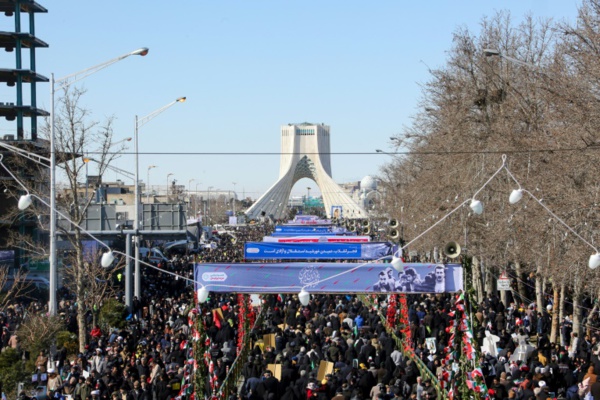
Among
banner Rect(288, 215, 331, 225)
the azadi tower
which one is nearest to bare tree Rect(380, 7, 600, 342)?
banner Rect(288, 215, 331, 225)

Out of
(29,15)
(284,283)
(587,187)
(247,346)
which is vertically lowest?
(247,346)

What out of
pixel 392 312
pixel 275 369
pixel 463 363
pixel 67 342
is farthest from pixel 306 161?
pixel 463 363

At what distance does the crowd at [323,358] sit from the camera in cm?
1559

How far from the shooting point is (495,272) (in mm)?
36781

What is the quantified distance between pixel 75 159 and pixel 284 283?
30.0 ft

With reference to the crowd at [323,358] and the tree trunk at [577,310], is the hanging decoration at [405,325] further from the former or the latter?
the tree trunk at [577,310]

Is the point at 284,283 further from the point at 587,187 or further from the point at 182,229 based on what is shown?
the point at 182,229

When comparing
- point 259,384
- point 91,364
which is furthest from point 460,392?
point 91,364

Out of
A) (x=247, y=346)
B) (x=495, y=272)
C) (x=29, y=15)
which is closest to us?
(x=247, y=346)

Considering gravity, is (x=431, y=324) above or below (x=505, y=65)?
below

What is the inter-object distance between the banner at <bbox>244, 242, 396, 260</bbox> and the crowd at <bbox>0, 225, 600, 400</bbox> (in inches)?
61.9

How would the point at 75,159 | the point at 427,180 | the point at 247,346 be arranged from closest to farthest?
the point at 247,346
the point at 75,159
the point at 427,180

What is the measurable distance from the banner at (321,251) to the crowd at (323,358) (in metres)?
1.57

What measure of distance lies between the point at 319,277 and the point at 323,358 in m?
2.04
